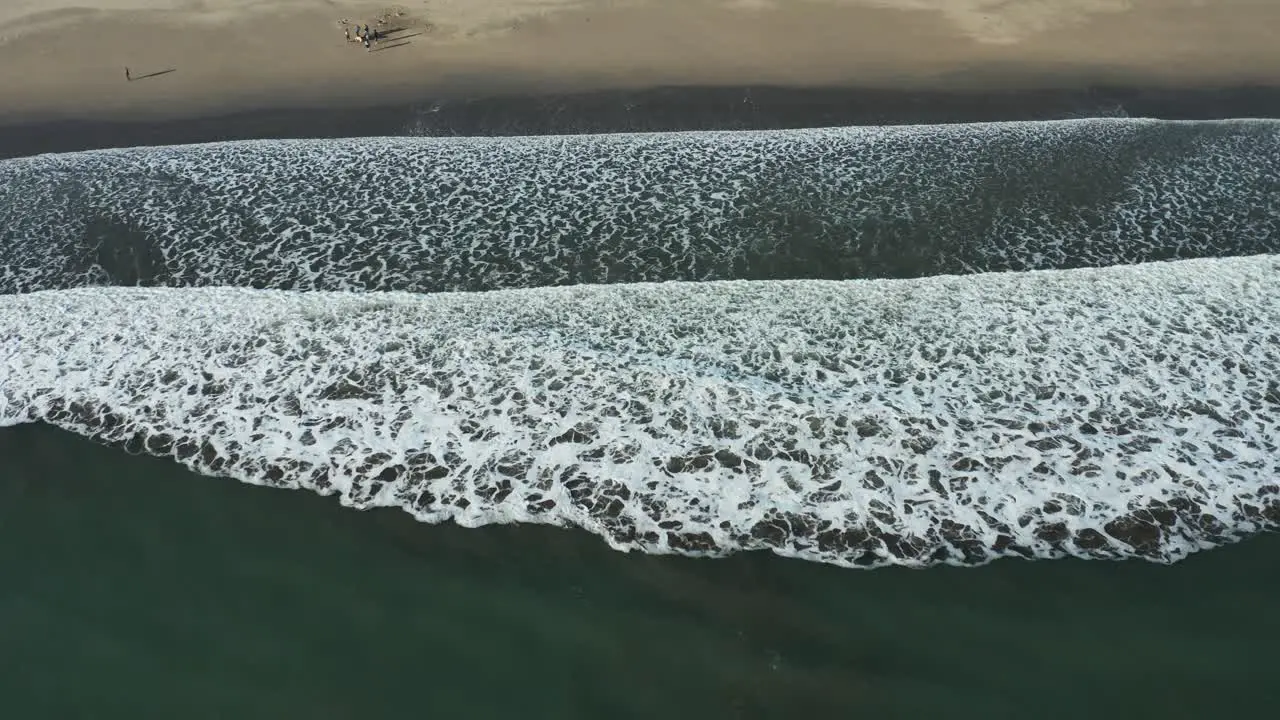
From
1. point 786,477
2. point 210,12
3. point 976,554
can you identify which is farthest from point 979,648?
point 210,12

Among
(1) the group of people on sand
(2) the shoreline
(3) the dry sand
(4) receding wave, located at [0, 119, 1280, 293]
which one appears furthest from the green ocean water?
(1) the group of people on sand

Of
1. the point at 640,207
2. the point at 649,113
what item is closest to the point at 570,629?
the point at 640,207

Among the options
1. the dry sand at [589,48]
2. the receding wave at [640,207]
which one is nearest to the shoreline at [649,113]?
the dry sand at [589,48]

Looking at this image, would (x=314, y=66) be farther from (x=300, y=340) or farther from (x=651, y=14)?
(x=300, y=340)

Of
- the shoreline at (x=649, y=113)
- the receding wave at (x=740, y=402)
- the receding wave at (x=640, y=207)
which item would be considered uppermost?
the shoreline at (x=649, y=113)

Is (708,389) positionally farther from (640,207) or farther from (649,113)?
(649,113)

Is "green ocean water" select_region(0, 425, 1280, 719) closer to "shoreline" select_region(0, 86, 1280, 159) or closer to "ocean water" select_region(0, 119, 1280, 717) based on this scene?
"ocean water" select_region(0, 119, 1280, 717)

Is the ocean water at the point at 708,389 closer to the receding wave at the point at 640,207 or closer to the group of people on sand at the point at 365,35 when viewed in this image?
the receding wave at the point at 640,207

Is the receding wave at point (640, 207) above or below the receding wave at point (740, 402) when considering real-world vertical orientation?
above
